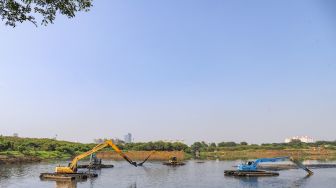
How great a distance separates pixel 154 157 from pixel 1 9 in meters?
140

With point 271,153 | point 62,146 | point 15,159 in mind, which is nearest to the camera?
point 15,159

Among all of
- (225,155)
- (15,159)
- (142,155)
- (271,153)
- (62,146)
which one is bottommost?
(225,155)

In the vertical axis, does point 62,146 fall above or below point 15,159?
above

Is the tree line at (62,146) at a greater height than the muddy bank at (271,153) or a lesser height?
greater

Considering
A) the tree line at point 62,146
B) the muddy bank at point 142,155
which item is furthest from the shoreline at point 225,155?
the tree line at point 62,146

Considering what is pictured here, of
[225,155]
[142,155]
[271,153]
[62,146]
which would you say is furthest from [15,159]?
[271,153]

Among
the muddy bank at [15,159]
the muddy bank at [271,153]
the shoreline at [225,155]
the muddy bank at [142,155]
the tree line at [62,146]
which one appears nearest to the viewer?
the muddy bank at [15,159]

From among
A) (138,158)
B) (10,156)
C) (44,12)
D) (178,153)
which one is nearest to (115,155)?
(138,158)

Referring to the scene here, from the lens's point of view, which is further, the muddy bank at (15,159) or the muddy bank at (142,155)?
the muddy bank at (142,155)

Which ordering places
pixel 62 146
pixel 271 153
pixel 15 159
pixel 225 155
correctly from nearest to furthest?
pixel 15 159, pixel 62 146, pixel 271 153, pixel 225 155

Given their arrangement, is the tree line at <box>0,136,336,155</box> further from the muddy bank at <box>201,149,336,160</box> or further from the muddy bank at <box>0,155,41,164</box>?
the muddy bank at <box>0,155,41,164</box>

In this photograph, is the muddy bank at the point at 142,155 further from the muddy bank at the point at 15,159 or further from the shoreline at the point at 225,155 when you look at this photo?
the muddy bank at the point at 15,159

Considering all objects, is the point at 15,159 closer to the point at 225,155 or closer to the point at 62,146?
the point at 62,146

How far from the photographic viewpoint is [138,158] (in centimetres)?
15512
